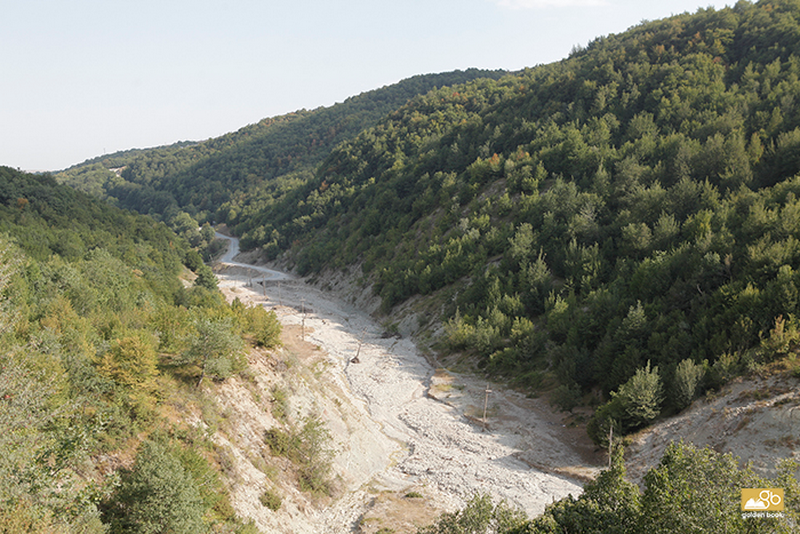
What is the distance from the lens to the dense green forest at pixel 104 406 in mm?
12812

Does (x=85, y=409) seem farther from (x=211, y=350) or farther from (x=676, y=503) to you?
(x=676, y=503)

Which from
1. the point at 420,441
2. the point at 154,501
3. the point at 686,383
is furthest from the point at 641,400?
the point at 154,501

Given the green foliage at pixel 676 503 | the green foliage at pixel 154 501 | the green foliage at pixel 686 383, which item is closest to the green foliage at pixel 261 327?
the green foliage at pixel 154 501

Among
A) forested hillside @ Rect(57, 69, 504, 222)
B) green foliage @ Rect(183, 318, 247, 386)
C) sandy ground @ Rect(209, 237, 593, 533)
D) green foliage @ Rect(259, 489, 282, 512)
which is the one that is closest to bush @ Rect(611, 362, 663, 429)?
sandy ground @ Rect(209, 237, 593, 533)

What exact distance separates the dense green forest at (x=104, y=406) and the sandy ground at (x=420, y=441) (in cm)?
293

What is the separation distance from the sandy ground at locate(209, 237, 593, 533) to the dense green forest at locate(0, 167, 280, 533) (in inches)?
115

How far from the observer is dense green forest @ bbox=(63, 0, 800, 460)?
32.4 meters

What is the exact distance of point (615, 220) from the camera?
1989 inches

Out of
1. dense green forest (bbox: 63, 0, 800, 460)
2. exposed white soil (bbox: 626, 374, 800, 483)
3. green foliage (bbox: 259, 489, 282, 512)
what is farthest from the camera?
dense green forest (bbox: 63, 0, 800, 460)

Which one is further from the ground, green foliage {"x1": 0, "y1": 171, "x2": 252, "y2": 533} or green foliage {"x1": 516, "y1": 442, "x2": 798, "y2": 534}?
green foliage {"x1": 0, "y1": 171, "x2": 252, "y2": 533}

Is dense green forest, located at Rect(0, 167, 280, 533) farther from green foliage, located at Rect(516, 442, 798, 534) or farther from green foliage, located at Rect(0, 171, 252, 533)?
green foliage, located at Rect(516, 442, 798, 534)

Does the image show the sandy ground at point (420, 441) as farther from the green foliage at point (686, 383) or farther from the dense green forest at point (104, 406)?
the green foliage at point (686, 383)

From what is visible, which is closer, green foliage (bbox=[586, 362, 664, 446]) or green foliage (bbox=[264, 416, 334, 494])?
green foliage (bbox=[264, 416, 334, 494])

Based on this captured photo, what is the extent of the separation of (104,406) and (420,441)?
20453 mm
